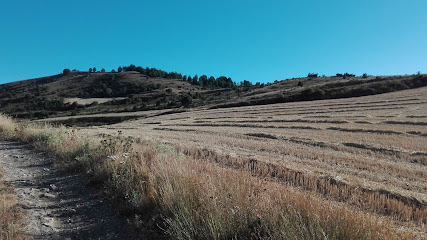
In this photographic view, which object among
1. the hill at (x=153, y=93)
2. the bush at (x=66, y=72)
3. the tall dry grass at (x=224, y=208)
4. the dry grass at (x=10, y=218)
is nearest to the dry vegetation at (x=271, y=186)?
the tall dry grass at (x=224, y=208)

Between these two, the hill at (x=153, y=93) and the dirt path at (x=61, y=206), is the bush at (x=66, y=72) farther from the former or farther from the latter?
the dirt path at (x=61, y=206)

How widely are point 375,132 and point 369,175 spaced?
10.4 m

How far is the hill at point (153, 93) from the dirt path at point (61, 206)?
159 feet

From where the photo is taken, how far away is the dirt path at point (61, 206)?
14.6 feet

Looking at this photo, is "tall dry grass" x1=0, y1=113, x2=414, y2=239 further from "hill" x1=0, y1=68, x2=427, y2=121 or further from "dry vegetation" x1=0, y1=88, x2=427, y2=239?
"hill" x1=0, y1=68, x2=427, y2=121

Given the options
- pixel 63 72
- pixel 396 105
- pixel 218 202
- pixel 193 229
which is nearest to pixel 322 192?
pixel 218 202

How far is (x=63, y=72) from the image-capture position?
155500 millimetres

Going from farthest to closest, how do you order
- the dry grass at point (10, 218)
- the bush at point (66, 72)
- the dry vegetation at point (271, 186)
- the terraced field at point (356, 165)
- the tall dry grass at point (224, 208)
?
the bush at point (66, 72) < the terraced field at point (356, 165) < the dry grass at point (10, 218) < the dry vegetation at point (271, 186) < the tall dry grass at point (224, 208)

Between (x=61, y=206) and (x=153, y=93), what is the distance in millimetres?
98391

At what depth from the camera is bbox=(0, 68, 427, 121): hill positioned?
51663mm

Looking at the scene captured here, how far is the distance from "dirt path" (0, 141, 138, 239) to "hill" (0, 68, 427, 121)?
48413 millimetres

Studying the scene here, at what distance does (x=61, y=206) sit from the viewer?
5.49 meters

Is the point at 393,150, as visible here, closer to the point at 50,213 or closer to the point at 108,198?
the point at 108,198

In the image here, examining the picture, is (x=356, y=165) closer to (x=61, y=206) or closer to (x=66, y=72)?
(x=61, y=206)
